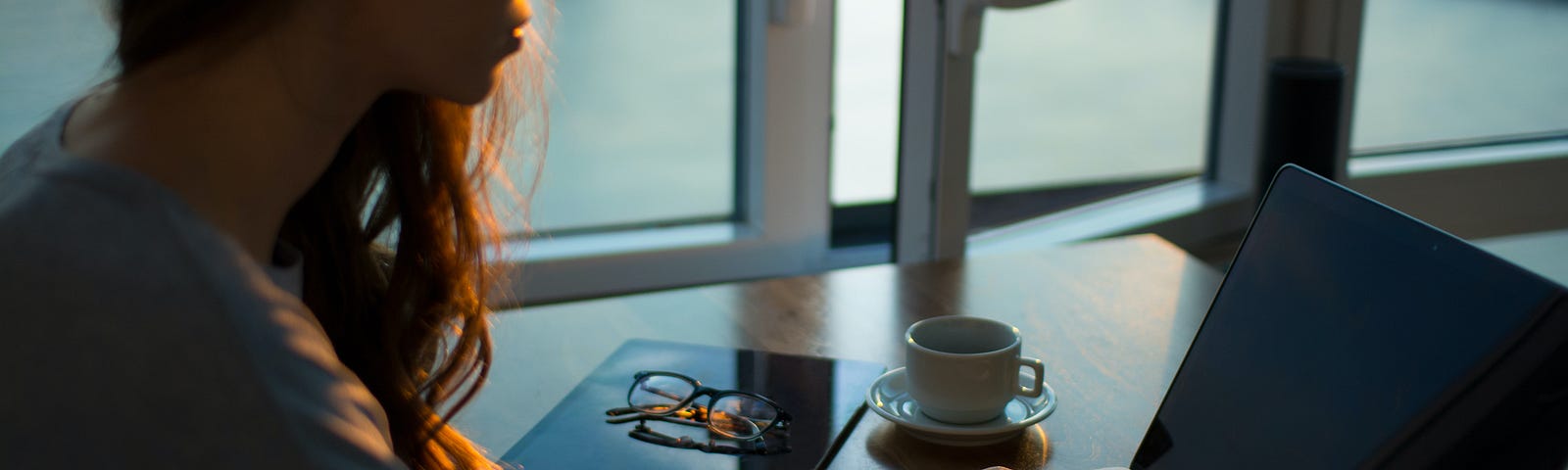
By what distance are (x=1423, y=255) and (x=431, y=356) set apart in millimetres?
680

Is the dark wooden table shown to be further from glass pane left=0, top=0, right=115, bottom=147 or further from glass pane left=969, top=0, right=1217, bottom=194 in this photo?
glass pane left=969, top=0, right=1217, bottom=194

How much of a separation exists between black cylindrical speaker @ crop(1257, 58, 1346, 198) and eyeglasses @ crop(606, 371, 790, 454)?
2.12 metres

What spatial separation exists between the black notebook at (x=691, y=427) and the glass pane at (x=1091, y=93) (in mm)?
1714

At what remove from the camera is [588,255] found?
249 cm

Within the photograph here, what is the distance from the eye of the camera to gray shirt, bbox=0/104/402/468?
0.57m

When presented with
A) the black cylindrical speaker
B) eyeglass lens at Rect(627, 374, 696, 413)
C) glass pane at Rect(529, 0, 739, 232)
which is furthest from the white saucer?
the black cylindrical speaker

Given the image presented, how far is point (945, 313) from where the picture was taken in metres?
1.18

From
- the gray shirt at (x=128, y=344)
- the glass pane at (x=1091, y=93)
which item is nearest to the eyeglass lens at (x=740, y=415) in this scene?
the gray shirt at (x=128, y=344)

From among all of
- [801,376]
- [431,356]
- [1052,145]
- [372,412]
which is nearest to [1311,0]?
[1052,145]

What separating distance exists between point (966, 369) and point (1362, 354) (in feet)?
0.88

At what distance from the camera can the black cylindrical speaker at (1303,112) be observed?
276cm

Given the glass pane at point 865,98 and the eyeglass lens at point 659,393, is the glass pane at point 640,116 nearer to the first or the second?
the glass pane at point 865,98

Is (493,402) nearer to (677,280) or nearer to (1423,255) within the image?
(1423,255)

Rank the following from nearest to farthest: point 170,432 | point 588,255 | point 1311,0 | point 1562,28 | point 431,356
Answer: point 170,432 < point 431,356 < point 588,255 < point 1311,0 < point 1562,28
